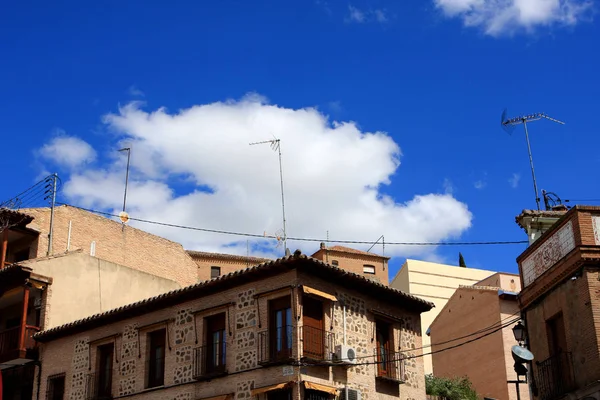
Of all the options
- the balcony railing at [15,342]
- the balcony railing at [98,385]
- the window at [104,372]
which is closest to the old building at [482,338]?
the window at [104,372]

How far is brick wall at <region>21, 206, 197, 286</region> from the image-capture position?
35.1 metres

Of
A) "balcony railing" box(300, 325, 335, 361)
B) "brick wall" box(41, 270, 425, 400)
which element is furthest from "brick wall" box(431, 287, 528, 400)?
"balcony railing" box(300, 325, 335, 361)

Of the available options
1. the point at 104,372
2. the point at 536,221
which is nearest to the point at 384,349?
the point at 536,221

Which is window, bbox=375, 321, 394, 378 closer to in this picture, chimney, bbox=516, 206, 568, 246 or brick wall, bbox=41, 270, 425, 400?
brick wall, bbox=41, 270, 425, 400

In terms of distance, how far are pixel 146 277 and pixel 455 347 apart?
1363cm

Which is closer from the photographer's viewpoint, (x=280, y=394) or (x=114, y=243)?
(x=280, y=394)

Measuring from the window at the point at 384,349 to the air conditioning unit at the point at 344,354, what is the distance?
5.92 ft

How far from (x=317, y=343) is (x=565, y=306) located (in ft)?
21.7

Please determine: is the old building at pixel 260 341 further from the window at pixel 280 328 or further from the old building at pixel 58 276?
the old building at pixel 58 276

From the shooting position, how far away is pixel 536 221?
24281 mm

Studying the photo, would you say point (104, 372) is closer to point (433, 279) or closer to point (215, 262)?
point (215, 262)

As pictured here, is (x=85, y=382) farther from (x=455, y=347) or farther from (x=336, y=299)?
(x=455, y=347)

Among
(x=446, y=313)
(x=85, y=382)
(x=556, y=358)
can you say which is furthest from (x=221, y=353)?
(x=446, y=313)

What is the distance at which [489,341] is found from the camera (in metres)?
32.6
